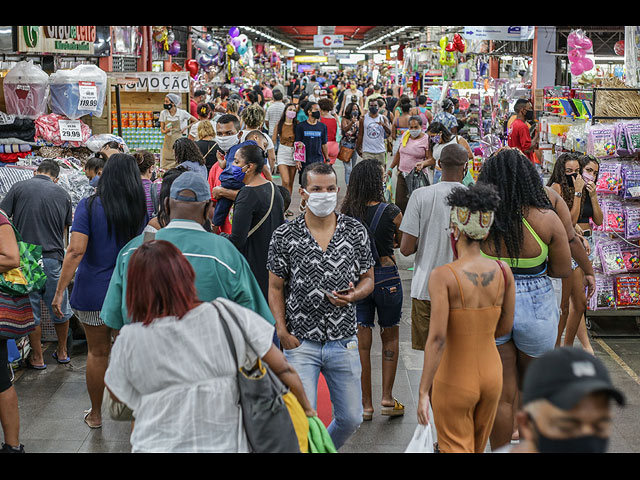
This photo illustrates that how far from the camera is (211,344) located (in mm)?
2918

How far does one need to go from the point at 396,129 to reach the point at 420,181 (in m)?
4.81

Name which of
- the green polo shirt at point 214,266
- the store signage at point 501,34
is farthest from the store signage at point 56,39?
the store signage at point 501,34

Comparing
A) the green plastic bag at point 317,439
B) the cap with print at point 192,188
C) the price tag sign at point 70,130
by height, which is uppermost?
the price tag sign at point 70,130

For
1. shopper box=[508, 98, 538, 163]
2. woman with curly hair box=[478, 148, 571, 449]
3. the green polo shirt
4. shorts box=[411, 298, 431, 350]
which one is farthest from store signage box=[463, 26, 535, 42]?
the green polo shirt

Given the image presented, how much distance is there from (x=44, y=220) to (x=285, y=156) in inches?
240

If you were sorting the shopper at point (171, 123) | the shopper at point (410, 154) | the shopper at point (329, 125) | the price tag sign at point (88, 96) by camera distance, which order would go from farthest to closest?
the shopper at point (329, 125), the shopper at point (171, 123), the shopper at point (410, 154), the price tag sign at point (88, 96)

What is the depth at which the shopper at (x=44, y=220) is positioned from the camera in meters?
6.57

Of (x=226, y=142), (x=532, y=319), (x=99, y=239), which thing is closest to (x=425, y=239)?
(x=532, y=319)

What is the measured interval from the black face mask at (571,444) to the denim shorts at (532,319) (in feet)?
7.67

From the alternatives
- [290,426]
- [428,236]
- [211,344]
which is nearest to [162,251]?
[211,344]

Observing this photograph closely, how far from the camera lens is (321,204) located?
4305mm

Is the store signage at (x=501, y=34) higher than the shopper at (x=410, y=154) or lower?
higher

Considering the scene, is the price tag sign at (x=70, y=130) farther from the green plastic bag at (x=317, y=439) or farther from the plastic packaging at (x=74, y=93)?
the green plastic bag at (x=317, y=439)

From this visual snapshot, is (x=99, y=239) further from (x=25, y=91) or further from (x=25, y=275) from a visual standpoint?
(x=25, y=91)
